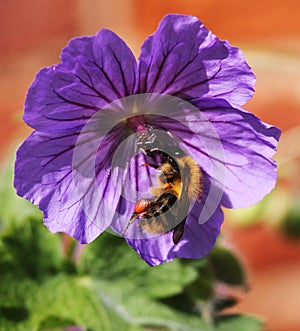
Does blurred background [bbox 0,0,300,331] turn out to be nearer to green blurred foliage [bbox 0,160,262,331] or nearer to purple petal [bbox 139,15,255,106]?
green blurred foliage [bbox 0,160,262,331]

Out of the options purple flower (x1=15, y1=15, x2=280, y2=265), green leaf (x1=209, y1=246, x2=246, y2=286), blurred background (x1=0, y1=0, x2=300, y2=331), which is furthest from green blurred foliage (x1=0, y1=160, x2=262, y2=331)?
blurred background (x1=0, y1=0, x2=300, y2=331)

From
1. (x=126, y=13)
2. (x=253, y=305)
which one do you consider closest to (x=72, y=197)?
(x=126, y=13)

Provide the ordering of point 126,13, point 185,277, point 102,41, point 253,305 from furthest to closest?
point 253,305, point 126,13, point 185,277, point 102,41

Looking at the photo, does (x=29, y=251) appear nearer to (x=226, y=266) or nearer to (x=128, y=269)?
(x=128, y=269)

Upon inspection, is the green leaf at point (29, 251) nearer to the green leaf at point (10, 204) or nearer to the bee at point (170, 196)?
the green leaf at point (10, 204)

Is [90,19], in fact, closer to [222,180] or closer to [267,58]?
[267,58]

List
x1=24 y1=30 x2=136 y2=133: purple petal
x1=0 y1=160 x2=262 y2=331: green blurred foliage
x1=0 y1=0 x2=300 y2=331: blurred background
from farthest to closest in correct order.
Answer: x1=0 y1=0 x2=300 y2=331: blurred background → x1=0 y1=160 x2=262 y2=331: green blurred foliage → x1=24 y1=30 x2=136 y2=133: purple petal
